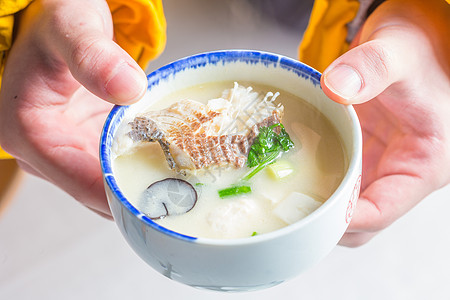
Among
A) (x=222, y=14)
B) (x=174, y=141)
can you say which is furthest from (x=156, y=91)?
(x=222, y=14)

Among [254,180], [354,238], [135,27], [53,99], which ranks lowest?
[354,238]

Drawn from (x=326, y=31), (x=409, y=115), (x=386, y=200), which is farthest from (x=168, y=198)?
(x=326, y=31)

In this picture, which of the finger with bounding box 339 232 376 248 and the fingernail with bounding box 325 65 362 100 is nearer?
the fingernail with bounding box 325 65 362 100

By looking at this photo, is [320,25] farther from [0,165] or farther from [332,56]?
[0,165]

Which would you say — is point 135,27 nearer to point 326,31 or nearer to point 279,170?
point 326,31

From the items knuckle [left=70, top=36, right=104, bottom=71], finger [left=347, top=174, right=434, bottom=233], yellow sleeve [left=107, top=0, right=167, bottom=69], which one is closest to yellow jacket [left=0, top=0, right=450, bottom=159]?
yellow sleeve [left=107, top=0, right=167, bottom=69]

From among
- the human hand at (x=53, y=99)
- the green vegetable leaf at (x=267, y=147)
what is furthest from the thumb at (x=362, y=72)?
the human hand at (x=53, y=99)

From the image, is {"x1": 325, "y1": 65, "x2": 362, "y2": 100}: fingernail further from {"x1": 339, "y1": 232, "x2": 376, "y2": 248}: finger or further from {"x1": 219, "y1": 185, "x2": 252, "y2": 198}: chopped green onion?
{"x1": 339, "y1": 232, "x2": 376, "y2": 248}: finger

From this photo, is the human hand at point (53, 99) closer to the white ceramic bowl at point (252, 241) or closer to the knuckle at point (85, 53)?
the knuckle at point (85, 53)
